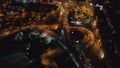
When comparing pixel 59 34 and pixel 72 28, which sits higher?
pixel 72 28

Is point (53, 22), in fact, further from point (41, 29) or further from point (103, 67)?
point (103, 67)

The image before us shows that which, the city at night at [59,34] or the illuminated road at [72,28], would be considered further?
the illuminated road at [72,28]

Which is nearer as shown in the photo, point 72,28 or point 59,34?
point 59,34

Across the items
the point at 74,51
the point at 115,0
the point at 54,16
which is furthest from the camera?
the point at 115,0

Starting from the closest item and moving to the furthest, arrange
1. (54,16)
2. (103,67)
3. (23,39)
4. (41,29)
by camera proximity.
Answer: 1. (103,67)
2. (23,39)
3. (41,29)
4. (54,16)

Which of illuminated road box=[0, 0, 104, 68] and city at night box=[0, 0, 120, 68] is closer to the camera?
city at night box=[0, 0, 120, 68]

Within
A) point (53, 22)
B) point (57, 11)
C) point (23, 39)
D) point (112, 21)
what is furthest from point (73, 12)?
point (23, 39)

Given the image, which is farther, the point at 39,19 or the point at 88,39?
the point at 39,19
